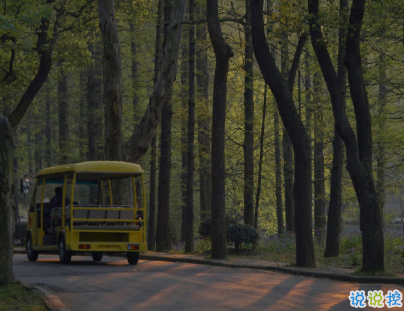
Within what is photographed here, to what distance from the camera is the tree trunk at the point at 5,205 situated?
11852mm

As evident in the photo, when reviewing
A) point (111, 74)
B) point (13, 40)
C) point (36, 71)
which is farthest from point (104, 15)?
point (36, 71)

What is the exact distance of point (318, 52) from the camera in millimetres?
17203

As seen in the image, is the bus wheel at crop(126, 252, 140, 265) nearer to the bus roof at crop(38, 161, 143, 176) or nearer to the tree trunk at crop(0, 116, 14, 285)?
the bus roof at crop(38, 161, 143, 176)

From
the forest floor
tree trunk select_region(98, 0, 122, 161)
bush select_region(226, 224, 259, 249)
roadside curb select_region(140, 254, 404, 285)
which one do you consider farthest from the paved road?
tree trunk select_region(98, 0, 122, 161)

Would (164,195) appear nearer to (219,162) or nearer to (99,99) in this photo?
(219,162)

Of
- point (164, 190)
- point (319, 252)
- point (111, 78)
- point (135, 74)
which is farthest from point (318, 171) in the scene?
point (111, 78)

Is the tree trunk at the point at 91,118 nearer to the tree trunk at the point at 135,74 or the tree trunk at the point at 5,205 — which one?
the tree trunk at the point at 135,74

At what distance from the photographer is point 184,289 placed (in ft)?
41.5

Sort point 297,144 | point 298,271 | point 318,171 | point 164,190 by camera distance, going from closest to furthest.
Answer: point 298,271
point 297,144
point 164,190
point 318,171

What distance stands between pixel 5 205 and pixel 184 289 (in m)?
3.49

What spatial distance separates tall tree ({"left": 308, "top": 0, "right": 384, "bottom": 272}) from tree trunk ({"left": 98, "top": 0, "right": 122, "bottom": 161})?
10.2m

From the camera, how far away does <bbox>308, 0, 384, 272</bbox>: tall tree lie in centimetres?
1585

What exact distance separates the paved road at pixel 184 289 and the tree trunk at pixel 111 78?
845cm

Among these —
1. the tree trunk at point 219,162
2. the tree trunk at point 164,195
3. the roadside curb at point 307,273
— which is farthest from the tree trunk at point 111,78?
the roadside curb at point 307,273
